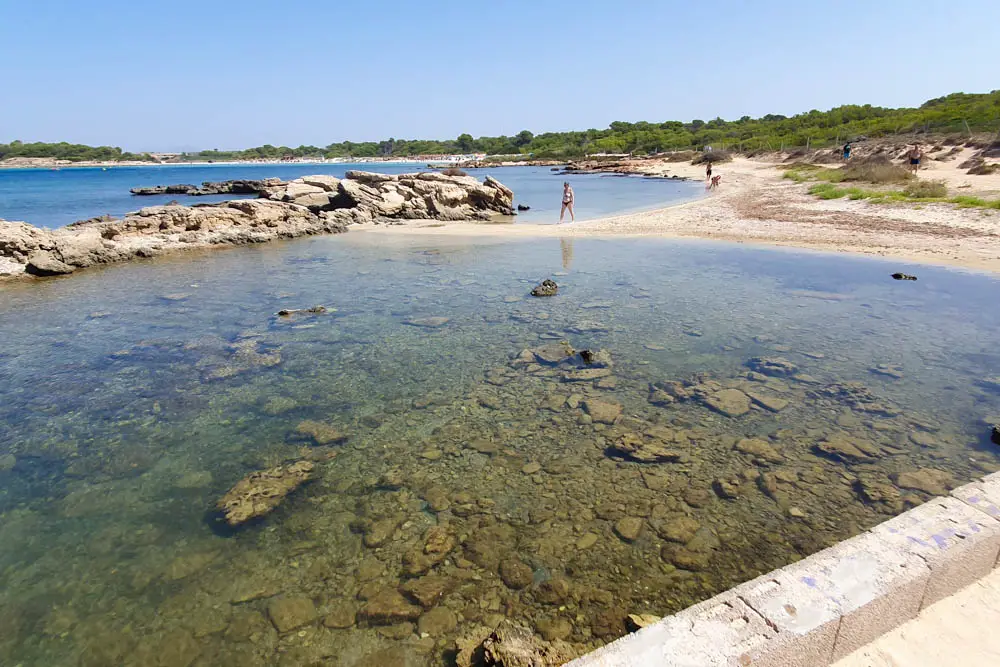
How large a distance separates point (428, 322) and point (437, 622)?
7.25m

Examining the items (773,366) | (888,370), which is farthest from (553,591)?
(888,370)

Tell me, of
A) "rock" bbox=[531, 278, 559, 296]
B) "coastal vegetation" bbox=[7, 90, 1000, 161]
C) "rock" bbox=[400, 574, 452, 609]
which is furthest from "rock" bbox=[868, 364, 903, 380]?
"coastal vegetation" bbox=[7, 90, 1000, 161]

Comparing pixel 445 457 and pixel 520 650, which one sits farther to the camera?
pixel 445 457

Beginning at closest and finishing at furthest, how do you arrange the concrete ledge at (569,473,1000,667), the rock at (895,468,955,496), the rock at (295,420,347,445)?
the concrete ledge at (569,473,1000,667) → the rock at (895,468,955,496) → the rock at (295,420,347,445)

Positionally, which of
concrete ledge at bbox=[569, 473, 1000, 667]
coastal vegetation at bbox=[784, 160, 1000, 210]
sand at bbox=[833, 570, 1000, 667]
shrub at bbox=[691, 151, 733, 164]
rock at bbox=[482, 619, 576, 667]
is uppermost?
shrub at bbox=[691, 151, 733, 164]

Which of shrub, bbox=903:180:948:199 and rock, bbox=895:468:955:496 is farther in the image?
shrub, bbox=903:180:948:199

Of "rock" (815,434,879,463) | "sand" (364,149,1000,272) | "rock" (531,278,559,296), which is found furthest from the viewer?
"sand" (364,149,1000,272)

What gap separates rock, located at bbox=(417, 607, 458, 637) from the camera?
3.68 metres

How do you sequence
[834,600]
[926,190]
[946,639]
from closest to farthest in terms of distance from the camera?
[834,600], [946,639], [926,190]

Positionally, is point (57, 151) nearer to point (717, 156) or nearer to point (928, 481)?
point (717, 156)

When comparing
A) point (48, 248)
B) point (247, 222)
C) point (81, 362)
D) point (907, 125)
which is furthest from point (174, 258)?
point (907, 125)

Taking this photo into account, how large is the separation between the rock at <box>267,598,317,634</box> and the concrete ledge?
7.68 ft

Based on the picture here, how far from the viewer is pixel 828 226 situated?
20297 mm

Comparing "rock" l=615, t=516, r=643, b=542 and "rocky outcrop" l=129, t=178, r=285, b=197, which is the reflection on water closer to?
"rock" l=615, t=516, r=643, b=542
